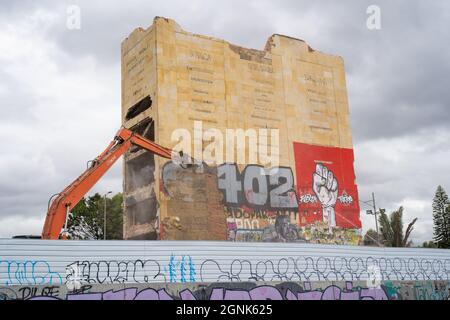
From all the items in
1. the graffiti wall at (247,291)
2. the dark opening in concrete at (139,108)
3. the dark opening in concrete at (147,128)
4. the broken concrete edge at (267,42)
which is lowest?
the graffiti wall at (247,291)

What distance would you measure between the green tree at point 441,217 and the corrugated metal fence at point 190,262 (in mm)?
42886

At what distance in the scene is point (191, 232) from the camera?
29.0 meters

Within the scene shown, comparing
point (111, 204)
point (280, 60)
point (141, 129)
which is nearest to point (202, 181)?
point (141, 129)

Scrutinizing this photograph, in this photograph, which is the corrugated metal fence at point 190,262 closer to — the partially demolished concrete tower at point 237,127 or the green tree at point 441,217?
the partially demolished concrete tower at point 237,127

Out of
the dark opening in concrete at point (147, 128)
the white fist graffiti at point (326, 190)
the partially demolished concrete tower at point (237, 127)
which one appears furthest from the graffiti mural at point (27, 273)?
the white fist graffiti at point (326, 190)

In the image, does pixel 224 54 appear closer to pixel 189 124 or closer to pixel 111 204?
pixel 189 124

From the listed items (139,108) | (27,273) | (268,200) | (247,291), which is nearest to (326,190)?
(268,200)

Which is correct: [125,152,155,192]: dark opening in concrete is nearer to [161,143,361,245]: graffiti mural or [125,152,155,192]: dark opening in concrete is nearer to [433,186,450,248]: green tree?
[161,143,361,245]: graffiti mural

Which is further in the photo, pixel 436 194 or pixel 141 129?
pixel 436 194

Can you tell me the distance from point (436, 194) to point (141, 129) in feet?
151

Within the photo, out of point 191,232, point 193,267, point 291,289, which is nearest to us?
point 193,267

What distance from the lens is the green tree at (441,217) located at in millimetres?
62250

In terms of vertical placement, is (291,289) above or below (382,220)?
below

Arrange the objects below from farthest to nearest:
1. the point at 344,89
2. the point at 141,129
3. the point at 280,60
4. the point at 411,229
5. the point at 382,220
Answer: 1. the point at 382,220
2. the point at 411,229
3. the point at 344,89
4. the point at 280,60
5. the point at 141,129
